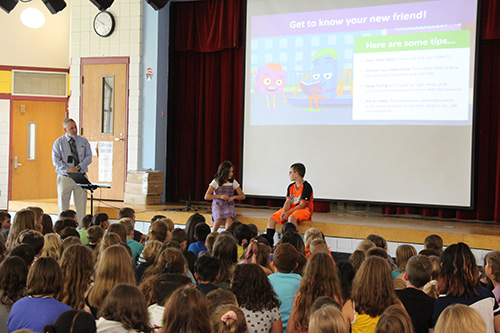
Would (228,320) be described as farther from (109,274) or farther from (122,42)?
(122,42)

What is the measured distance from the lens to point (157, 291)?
98.5 inches

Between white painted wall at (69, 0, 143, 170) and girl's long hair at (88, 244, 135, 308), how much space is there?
5975 millimetres

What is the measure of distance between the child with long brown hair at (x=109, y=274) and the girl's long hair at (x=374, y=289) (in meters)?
1.13

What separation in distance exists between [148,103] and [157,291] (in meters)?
6.42

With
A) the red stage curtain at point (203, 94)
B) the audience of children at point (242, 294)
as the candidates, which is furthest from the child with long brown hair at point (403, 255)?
the red stage curtain at point (203, 94)

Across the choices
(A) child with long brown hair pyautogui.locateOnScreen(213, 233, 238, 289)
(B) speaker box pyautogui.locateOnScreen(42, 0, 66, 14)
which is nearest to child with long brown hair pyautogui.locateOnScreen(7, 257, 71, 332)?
(A) child with long brown hair pyautogui.locateOnScreen(213, 233, 238, 289)

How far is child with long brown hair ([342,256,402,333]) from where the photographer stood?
2.52 m

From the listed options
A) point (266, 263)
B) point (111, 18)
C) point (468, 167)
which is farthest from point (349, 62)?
point (266, 263)

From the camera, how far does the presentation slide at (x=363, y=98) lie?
7031mm

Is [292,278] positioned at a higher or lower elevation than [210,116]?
lower

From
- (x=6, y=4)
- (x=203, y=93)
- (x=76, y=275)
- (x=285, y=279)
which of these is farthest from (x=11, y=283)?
(x=203, y=93)

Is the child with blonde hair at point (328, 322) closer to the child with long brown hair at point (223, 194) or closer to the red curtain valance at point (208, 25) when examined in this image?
the child with long brown hair at point (223, 194)

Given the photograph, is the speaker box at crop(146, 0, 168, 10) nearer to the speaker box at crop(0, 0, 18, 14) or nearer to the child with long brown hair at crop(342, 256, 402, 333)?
the speaker box at crop(0, 0, 18, 14)

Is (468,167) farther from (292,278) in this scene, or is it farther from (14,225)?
(14,225)
